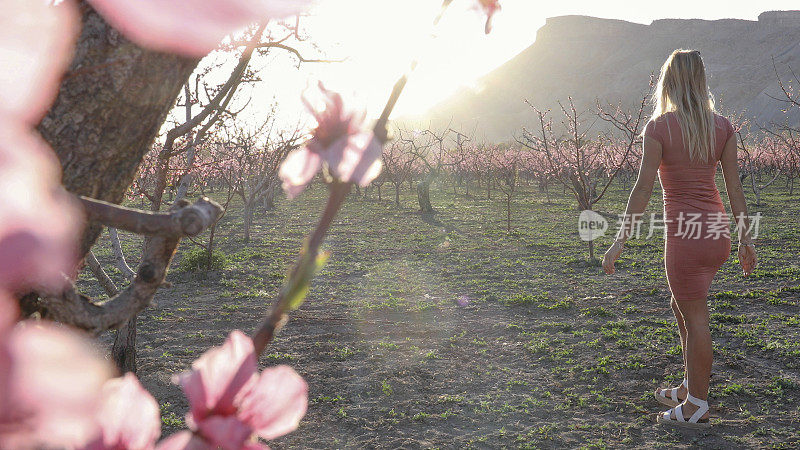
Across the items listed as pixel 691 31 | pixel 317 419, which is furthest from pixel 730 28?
pixel 317 419

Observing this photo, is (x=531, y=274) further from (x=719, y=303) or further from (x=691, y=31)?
(x=691, y=31)

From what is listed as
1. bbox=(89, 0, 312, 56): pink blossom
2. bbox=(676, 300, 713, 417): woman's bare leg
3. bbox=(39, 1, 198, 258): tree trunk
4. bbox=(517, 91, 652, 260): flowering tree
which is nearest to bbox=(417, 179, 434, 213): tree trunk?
bbox=(517, 91, 652, 260): flowering tree

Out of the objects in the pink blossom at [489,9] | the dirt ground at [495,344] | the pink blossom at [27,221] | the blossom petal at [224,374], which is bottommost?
the dirt ground at [495,344]

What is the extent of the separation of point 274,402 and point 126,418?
0.07 metres

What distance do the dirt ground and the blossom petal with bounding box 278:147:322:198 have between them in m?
3.08

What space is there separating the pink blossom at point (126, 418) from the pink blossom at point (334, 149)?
5.6 inches

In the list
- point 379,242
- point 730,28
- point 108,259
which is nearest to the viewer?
point 108,259

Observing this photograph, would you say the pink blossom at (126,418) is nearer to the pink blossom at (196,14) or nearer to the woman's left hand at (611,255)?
the pink blossom at (196,14)

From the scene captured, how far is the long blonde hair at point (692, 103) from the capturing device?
2.81 meters

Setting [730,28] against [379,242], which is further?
[730,28]

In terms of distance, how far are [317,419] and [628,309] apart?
3.54 m

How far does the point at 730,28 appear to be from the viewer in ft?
244

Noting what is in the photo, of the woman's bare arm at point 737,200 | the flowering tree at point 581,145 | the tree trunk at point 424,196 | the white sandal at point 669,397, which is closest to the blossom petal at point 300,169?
the woman's bare arm at point 737,200

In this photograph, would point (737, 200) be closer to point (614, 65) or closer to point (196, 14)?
point (196, 14)
